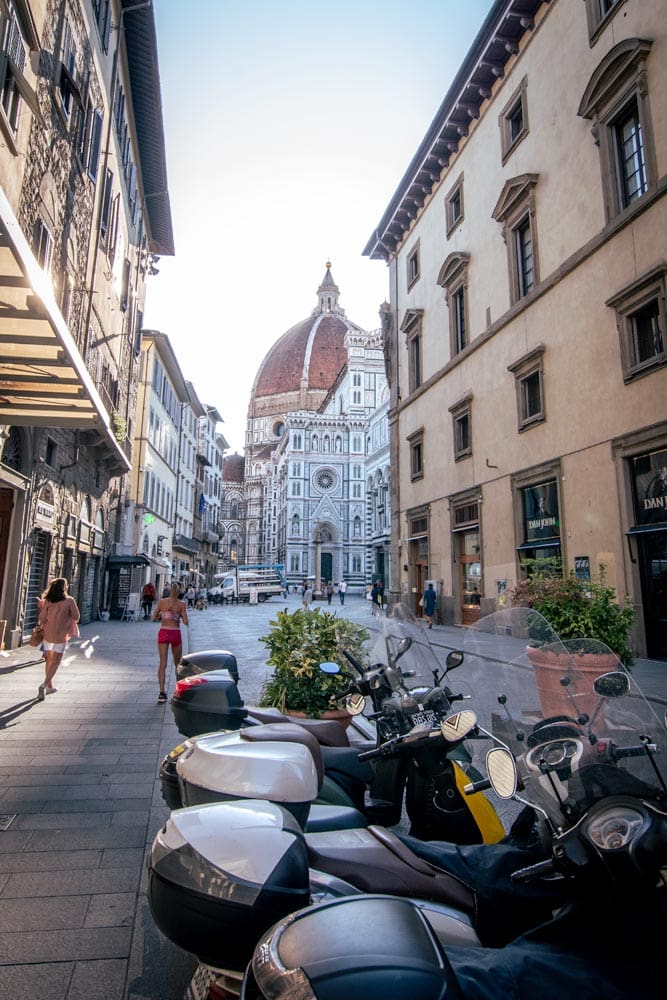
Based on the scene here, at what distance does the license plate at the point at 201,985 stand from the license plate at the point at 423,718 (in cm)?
150

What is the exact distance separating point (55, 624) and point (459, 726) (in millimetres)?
7313

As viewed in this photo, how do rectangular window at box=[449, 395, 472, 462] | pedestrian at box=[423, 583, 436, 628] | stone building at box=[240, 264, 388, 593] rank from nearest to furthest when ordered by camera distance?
rectangular window at box=[449, 395, 472, 462], pedestrian at box=[423, 583, 436, 628], stone building at box=[240, 264, 388, 593]

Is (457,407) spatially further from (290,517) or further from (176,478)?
(290,517)

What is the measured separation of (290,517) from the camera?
78.8 meters

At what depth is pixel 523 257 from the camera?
16703 mm

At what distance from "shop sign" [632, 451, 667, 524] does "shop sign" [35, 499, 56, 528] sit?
508 inches

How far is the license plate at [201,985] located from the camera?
1.94 m

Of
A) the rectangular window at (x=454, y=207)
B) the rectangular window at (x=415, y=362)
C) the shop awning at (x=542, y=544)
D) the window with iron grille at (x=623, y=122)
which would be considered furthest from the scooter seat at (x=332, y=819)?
the rectangular window at (x=415, y=362)

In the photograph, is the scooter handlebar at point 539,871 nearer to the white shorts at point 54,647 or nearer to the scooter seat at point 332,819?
the scooter seat at point 332,819

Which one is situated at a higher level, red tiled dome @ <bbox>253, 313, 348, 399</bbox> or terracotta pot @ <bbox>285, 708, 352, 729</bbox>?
red tiled dome @ <bbox>253, 313, 348, 399</bbox>

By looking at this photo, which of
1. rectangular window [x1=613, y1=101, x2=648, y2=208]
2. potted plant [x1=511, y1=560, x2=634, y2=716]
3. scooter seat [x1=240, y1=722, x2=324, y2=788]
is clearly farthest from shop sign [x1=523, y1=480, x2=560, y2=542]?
scooter seat [x1=240, y1=722, x2=324, y2=788]

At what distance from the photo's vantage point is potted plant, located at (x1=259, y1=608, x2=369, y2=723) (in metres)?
5.12

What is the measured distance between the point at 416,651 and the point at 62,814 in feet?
9.02

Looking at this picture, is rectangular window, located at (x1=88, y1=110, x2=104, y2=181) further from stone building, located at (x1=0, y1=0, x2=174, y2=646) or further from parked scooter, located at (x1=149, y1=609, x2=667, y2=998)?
parked scooter, located at (x1=149, y1=609, x2=667, y2=998)
